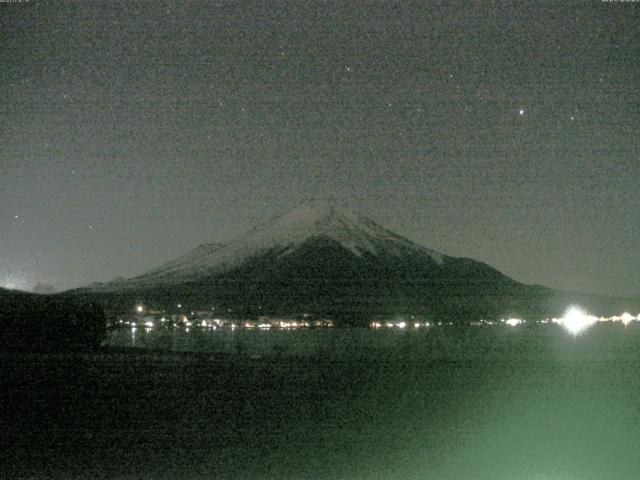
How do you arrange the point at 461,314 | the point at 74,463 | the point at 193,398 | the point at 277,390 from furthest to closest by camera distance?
the point at 461,314, the point at 277,390, the point at 193,398, the point at 74,463

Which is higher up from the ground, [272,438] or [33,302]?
[33,302]

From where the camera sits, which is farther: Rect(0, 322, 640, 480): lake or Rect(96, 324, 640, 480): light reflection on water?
Rect(0, 322, 640, 480): lake

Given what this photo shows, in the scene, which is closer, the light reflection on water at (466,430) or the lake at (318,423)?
the light reflection on water at (466,430)

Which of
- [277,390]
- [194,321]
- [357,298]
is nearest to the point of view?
[277,390]

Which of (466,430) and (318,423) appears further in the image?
(318,423)

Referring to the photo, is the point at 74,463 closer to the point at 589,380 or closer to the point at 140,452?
the point at 140,452

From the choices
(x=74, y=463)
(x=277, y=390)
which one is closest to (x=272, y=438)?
(x=74, y=463)

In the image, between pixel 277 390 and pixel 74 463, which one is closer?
pixel 74 463

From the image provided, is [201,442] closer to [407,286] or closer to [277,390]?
[277,390]
